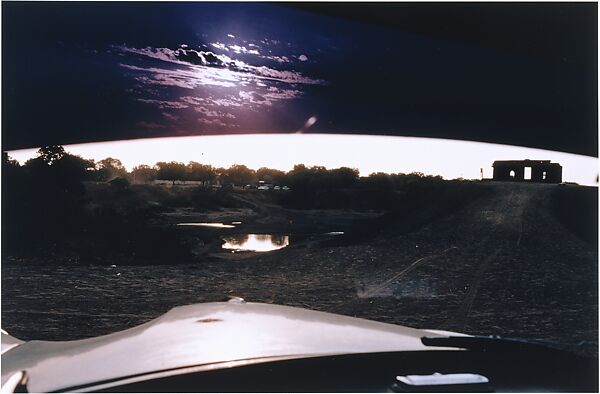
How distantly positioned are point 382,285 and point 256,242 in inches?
130

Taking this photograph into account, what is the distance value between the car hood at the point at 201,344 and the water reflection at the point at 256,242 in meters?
6.60

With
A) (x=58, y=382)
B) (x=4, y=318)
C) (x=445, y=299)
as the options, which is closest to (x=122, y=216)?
(x=4, y=318)

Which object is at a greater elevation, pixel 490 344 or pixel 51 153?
pixel 51 153

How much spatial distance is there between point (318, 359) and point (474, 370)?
16.9 inches

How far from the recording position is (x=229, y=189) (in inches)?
383

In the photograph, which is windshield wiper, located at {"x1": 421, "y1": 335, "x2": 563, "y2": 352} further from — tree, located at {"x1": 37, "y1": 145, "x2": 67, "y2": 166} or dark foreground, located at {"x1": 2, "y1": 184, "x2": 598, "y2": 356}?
tree, located at {"x1": 37, "y1": 145, "x2": 67, "y2": 166}

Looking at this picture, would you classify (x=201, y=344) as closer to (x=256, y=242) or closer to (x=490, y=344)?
(x=490, y=344)

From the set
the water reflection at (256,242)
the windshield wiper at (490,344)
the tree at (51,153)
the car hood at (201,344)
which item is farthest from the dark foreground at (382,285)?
the windshield wiper at (490,344)

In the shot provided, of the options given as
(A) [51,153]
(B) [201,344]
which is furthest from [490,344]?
(A) [51,153]

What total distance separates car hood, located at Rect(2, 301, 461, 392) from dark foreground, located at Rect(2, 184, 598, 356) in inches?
122

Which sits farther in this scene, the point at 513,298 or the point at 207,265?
the point at 207,265

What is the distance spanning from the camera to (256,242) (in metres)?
8.98

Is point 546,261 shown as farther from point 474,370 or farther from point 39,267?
point 39,267

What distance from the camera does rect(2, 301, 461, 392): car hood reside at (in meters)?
0.95
